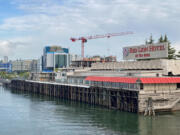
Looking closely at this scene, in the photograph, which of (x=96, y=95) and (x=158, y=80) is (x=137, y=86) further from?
(x=96, y=95)

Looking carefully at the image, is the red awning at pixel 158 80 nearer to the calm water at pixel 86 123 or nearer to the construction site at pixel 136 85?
the construction site at pixel 136 85

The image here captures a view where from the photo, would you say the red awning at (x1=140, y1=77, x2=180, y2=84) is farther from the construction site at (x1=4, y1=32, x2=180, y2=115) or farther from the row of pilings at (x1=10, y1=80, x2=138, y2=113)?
the row of pilings at (x1=10, y1=80, x2=138, y2=113)

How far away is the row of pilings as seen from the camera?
77.0 metres

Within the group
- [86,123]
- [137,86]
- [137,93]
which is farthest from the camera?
[137,86]

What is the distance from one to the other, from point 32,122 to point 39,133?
1157 centimetres

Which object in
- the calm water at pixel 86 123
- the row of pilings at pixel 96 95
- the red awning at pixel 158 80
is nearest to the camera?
the calm water at pixel 86 123

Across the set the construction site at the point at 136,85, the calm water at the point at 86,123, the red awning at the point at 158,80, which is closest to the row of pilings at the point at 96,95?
the construction site at the point at 136,85

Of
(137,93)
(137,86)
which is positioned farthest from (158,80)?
(137,93)

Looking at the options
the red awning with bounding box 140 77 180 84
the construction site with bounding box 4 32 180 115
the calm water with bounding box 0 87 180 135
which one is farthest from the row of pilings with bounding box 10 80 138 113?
the red awning with bounding box 140 77 180 84

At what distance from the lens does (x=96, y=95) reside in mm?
94188

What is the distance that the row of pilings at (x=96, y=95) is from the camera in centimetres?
7700

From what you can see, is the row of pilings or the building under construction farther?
the row of pilings

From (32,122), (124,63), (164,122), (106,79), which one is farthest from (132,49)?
(32,122)

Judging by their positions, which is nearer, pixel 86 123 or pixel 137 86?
pixel 86 123
